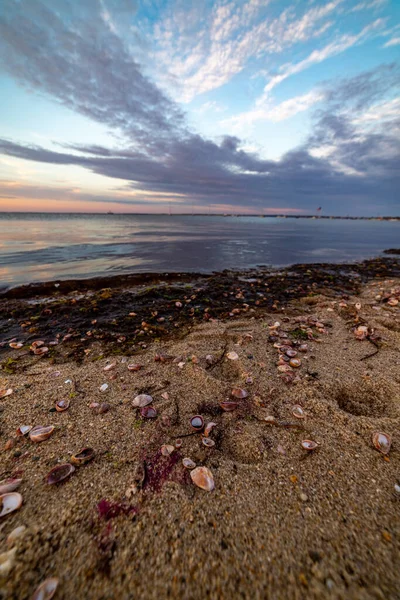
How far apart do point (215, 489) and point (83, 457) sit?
1.37 m

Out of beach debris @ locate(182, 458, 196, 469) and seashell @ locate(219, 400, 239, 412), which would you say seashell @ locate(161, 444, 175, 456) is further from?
seashell @ locate(219, 400, 239, 412)

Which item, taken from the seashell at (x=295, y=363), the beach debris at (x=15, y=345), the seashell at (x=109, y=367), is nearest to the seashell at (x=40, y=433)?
the seashell at (x=109, y=367)

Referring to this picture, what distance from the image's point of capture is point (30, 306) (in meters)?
7.80

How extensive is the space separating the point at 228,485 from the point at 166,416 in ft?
3.69

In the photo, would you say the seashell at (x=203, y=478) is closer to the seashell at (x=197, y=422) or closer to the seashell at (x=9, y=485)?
the seashell at (x=197, y=422)

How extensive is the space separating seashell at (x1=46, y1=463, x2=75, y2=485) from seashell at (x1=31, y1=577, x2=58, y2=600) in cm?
77

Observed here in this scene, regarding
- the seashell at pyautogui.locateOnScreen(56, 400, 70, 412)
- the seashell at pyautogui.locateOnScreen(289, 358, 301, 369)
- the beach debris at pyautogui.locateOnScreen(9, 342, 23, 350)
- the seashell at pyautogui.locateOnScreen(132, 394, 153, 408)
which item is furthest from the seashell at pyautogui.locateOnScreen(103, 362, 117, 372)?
the seashell at pyautogui.locateOnScreen(289, 358, 301, 369)

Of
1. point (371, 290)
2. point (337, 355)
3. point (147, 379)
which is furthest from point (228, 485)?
point (371, 290)

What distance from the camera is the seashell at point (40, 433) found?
2.63 meters

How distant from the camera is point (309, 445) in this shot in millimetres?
2555

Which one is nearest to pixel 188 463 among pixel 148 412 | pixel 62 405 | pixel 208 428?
pixel 208 428

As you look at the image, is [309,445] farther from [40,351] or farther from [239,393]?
[40,351]

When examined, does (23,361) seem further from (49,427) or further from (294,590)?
(294,590)

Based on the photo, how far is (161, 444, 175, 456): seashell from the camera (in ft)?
8.18
